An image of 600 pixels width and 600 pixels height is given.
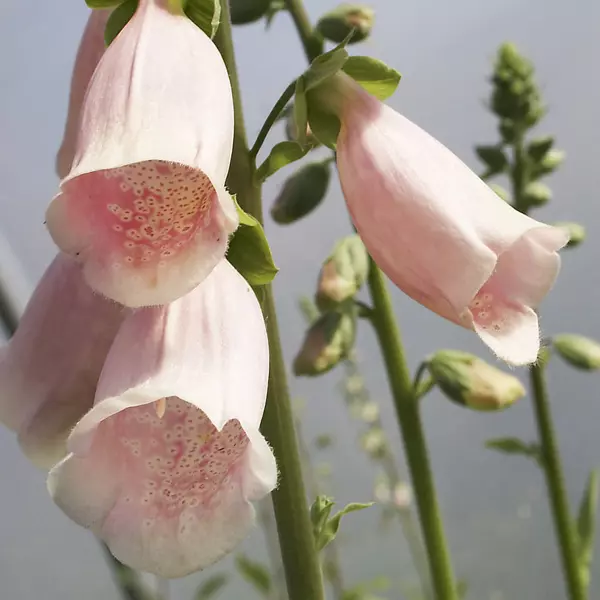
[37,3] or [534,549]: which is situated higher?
[37,3]

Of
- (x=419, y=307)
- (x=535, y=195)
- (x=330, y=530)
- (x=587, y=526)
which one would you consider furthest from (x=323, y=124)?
(x=419, y=307)

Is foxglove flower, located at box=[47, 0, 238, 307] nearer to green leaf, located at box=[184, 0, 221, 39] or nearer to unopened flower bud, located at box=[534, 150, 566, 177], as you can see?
green leaf, located at box=[184, 0, 221, 39]

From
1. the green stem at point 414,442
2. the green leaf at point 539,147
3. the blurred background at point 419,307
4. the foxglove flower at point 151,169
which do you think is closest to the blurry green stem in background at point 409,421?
the green stem at point 414,442

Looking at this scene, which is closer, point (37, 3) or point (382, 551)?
point (37, 3)

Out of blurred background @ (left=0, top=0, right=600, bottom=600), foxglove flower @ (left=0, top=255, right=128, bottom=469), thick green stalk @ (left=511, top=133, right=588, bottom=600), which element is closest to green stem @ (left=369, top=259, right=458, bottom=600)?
thick green stalk @ (left=511, top=133, right=588, bottom=600)

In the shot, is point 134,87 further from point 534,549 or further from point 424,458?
point 534,549

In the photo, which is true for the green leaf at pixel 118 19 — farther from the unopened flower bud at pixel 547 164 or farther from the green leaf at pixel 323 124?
the unopened flower bud at pixel 547 164

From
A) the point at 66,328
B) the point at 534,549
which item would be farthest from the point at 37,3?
the point at 534,549
